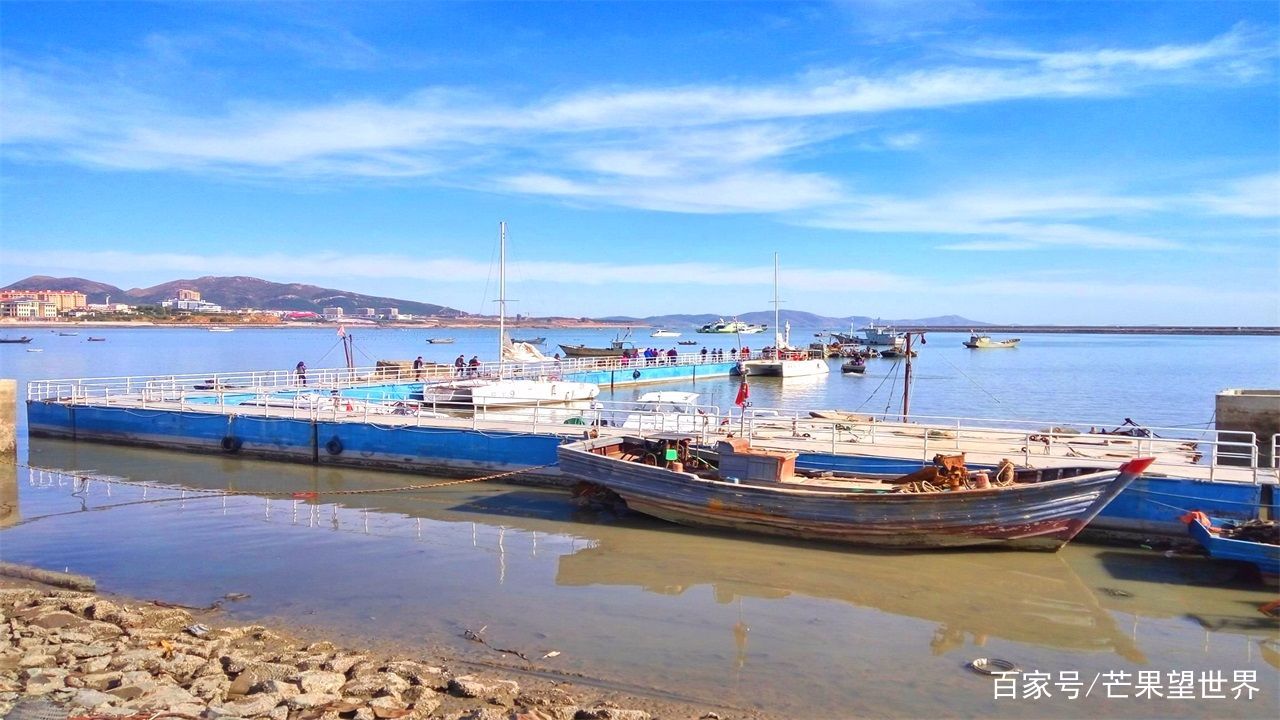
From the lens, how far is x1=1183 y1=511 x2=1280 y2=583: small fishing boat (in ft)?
43.0

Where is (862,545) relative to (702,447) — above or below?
below

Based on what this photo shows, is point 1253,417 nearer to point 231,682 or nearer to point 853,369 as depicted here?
point 231,682

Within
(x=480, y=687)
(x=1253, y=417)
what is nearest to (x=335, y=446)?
(x=480, y=687)

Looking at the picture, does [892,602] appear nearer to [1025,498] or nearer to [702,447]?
[1025,498]

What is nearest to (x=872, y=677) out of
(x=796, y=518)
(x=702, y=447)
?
(x=796, y=518)

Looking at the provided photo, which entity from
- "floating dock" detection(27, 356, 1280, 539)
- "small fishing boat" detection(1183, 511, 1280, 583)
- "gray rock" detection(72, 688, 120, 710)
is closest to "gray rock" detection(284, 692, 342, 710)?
"gray rock" detection(72, 688, 120, 710)

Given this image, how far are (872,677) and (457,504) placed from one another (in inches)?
489

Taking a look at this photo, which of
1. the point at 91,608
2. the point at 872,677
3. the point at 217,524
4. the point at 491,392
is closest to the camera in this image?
the point at 872,677

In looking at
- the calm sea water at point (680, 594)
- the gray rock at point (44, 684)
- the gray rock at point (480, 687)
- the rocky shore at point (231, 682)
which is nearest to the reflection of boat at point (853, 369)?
the calm sea water at point (680, 594)

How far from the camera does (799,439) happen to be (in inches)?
854

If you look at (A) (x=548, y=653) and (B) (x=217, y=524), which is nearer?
(A) (x=548, y=653)

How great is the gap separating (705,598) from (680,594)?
436 mm

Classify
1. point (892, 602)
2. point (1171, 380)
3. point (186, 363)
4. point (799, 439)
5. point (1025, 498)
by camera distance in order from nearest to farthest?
point (892, 602) < point (1025, 498) < point (799, 439) < point (1171, 380) < point (186, 363)

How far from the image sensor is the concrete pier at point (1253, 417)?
63.2 ft
